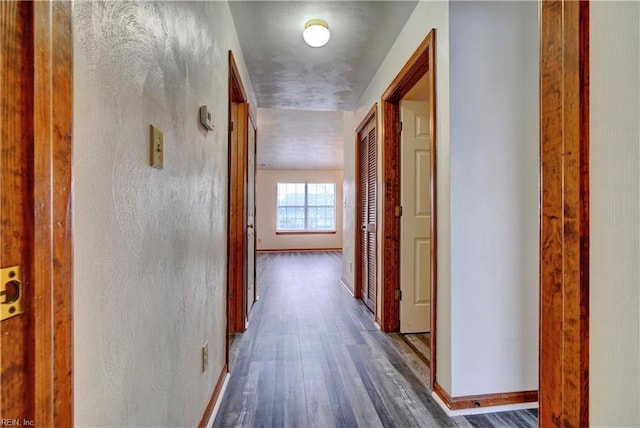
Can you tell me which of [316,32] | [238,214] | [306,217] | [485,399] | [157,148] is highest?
[316,32]

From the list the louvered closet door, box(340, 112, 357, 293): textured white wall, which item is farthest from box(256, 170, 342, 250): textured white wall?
the louvered closet door

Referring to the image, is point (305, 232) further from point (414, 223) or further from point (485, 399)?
point (485, 399)

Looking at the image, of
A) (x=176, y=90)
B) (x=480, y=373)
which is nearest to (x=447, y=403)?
(x=480, y=373)

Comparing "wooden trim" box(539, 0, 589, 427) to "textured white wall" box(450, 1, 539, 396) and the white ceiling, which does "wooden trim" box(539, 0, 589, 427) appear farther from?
the white ceiling

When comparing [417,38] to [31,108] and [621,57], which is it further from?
[31,108]

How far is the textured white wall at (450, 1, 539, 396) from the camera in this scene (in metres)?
1.59

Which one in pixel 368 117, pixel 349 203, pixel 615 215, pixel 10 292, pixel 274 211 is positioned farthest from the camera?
pixel 274 211

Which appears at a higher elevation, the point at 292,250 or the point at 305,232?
the point at 305,232

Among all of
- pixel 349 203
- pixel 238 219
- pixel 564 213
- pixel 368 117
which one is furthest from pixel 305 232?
pixel 564 213

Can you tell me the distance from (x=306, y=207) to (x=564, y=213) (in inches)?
338

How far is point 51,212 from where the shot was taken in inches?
17.2

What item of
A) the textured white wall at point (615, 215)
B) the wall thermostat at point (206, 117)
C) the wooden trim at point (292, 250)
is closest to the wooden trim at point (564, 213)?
the textured white wall at point (615, 215)

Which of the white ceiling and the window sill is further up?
the white ceiling

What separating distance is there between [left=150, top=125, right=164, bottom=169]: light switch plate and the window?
809cm
